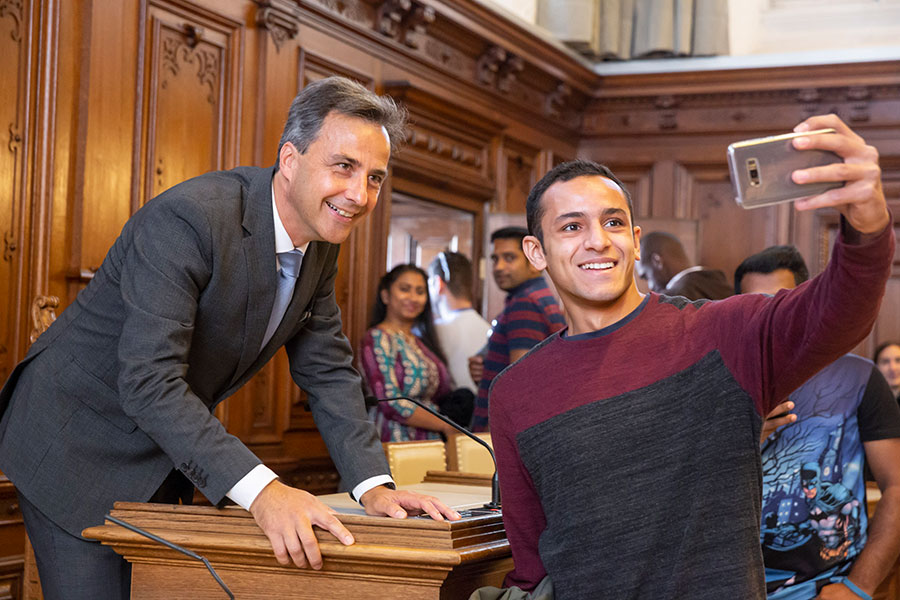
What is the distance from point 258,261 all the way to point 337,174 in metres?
0.21

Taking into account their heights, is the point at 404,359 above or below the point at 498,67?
below

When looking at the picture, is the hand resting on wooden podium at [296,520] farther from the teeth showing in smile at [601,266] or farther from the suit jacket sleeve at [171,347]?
the teeth showing in smile at [601,266]

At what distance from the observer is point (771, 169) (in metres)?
1.15

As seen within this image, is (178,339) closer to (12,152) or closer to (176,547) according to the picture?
(176,547)

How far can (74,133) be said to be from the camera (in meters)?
3.59

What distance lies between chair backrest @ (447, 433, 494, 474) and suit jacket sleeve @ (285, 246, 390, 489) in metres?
1.20

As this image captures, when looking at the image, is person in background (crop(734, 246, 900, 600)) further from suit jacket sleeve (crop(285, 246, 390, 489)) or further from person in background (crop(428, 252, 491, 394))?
person in background (crop(428, 252, 491, 394))

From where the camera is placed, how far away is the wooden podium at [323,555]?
4.85 feet

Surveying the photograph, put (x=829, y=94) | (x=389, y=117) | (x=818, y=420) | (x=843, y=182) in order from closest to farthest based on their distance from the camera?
1. (x=843, y=182)
2. (x=389, y=117)
3. (x=818, y=420)
4. (x=829, y=94)

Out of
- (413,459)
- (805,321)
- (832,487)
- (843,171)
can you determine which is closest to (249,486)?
(805,321)

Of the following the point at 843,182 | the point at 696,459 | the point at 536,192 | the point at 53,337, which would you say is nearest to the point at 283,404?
the point at 53,337

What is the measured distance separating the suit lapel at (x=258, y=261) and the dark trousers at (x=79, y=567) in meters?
0.43

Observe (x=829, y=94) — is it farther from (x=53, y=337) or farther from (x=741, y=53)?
(x=53, y=337)

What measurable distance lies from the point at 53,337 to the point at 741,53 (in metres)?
6.02
